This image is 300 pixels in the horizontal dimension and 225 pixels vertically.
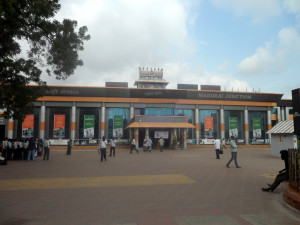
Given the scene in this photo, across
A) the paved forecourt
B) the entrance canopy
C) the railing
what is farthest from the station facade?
the railing

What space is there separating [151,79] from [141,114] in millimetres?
42579

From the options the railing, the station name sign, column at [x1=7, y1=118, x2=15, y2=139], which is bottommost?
the railing

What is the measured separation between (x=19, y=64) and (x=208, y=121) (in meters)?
29.6

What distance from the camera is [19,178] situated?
30.2 feet

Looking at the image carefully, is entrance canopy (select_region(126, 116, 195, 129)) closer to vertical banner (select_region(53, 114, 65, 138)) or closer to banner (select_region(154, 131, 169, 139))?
banner (select_region(154, 131, 169, 139))

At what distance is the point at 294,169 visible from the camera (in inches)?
234

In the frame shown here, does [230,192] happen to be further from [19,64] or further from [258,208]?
[19,64]

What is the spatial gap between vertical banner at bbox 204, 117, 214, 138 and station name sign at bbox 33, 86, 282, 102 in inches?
135

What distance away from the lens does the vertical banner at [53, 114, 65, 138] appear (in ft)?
112

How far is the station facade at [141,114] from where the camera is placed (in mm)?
33781

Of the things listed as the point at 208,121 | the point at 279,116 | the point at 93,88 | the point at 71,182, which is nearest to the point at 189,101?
the point at 208,121

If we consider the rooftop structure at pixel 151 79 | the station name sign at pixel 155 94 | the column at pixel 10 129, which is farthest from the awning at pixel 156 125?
the rooftop structure at pixel 151 79

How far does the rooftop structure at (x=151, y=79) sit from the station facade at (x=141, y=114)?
39780 mm

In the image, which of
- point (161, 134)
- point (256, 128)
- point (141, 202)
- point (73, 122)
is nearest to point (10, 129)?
point (73, 122)
